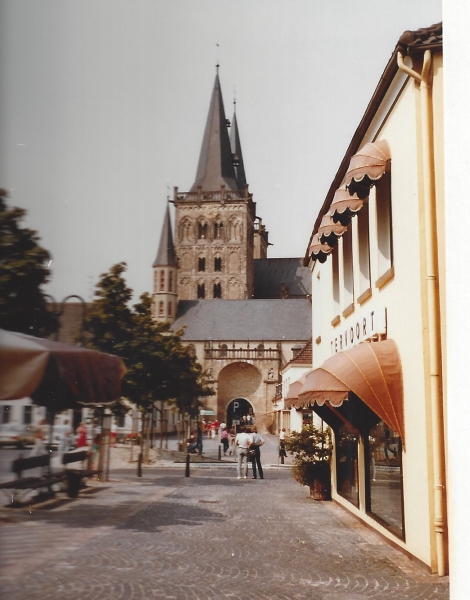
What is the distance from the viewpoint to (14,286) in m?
5.05

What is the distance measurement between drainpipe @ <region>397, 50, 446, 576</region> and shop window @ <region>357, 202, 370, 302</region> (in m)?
2.74

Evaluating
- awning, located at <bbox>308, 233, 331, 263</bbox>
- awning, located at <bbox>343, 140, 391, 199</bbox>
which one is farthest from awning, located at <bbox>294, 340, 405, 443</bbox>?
awning, located at <bbox>308, 233, 331, 263</bbox>

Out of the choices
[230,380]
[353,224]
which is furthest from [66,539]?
[230,380]

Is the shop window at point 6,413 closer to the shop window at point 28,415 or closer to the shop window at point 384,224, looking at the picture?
the shop window at point 28,415

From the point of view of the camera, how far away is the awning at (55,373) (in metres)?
4.87

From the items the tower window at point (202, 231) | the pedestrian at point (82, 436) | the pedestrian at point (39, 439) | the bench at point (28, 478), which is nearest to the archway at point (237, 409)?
the tower window at point (202, 231)

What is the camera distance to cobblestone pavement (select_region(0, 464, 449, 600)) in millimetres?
5605

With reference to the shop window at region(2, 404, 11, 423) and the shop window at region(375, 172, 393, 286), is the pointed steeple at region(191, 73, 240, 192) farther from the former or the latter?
the shop window at region(2, 404, 11, 423)

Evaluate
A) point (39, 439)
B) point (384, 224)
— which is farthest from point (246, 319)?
point (39, 439)

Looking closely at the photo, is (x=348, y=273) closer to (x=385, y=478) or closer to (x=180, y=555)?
(x=385, y=478)

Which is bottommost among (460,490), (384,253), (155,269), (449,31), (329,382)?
(460,490)

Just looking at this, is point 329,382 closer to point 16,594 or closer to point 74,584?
point 74,584

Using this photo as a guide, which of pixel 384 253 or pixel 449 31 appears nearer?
pixel 449 31

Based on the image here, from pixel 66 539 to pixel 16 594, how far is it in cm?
128
